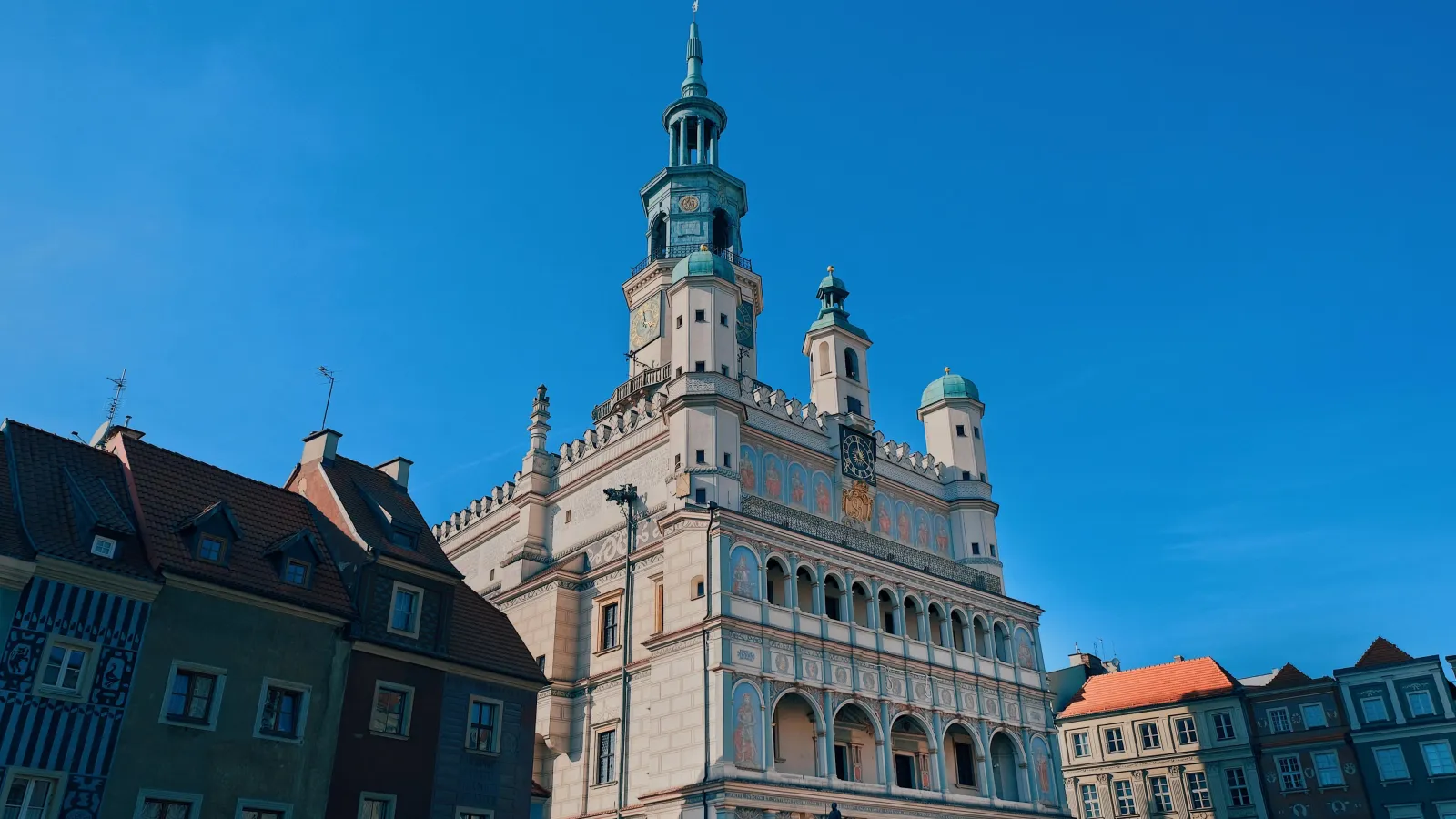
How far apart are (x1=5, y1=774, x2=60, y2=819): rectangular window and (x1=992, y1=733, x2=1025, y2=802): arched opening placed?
3709 cm

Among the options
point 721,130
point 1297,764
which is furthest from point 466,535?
point 1297,764

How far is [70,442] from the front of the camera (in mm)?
28953

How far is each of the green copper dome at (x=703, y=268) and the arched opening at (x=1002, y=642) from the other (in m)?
21.0

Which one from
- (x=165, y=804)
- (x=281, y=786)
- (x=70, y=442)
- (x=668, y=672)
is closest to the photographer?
(x=165, y=804)

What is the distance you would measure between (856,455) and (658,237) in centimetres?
1842

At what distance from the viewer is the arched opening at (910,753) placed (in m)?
44.6

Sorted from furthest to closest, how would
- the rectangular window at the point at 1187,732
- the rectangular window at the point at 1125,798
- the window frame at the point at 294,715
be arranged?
the rectangular window at the point at 1125,798 → the rectangular window at the point at 1187,732 → the window frame at the point at 294,715

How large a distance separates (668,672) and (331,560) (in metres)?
14.1

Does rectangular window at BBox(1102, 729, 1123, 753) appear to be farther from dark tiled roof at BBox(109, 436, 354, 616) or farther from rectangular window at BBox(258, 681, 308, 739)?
rectangular window at BBox(258, 681, 308, 739)

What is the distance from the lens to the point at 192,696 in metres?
26.3

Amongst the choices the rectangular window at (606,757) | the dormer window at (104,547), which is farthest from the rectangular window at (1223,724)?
the dormer window at (104,547)

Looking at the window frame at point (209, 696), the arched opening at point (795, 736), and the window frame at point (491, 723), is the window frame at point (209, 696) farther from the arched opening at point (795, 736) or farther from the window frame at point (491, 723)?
the arched opening at point (795, 736)

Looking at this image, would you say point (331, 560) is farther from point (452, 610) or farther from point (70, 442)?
point (70, 442)

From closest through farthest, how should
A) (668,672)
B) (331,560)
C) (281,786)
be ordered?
1. (281,786)
2. (331,560)
3. (668,672)
